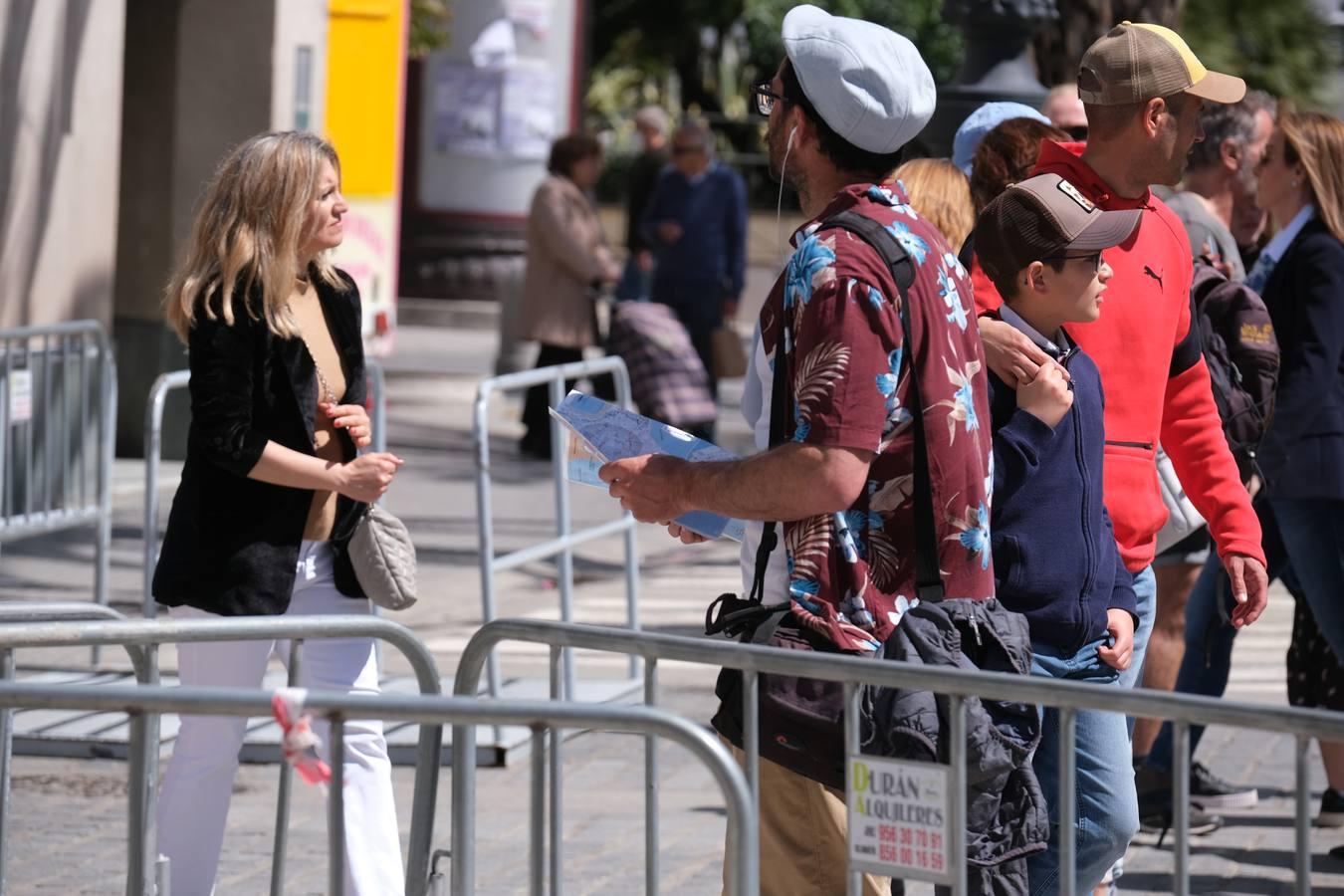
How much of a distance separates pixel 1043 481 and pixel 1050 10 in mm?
4554

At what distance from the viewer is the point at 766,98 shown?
3598 millimetres

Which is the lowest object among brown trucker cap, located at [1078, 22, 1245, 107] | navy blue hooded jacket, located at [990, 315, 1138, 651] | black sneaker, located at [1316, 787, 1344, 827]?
black sneaker, located at [1316, 787, 1344, 827]

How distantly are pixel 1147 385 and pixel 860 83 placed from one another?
109cm

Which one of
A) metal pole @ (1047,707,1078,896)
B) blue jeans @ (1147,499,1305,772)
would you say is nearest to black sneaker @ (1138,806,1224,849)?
blue jeans @ (1147,499,1305,772)

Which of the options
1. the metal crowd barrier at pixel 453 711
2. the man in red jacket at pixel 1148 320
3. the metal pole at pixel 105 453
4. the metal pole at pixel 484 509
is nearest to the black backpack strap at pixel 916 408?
the metal crowd barrier at pixel 453 711

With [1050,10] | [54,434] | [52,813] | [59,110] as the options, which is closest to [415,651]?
[52,813]

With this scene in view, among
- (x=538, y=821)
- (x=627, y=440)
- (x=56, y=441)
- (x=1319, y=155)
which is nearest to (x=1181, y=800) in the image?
(x=538, y=821)

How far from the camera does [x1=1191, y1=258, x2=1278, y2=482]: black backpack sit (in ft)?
17.4

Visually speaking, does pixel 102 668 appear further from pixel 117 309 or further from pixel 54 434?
pixel 117 309

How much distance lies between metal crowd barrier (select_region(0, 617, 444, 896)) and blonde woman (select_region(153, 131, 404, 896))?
1.03 ft

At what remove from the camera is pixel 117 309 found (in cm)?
1265

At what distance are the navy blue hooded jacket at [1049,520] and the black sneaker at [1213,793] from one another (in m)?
2.57

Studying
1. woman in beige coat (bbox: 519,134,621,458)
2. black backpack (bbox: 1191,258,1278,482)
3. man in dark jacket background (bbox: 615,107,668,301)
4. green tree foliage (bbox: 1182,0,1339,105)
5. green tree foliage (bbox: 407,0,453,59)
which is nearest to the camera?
black backpack (bbox: 1191,258,1278,482)

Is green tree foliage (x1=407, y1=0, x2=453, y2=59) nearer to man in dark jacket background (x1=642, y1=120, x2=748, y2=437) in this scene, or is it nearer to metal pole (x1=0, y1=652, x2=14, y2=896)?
man in dark jacket background (x1=642, y1=120, x2=748, y2=437)
